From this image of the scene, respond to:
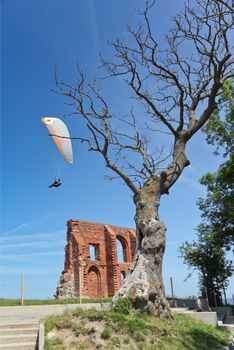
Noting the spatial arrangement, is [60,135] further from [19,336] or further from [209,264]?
[209,264]

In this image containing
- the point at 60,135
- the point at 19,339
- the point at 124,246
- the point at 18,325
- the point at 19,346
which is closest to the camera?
the point at 19,346

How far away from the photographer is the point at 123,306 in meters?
9.23

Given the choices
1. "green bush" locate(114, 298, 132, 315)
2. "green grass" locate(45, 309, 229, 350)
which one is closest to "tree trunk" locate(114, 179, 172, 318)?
"green bush" locate(114, 298, 132, 315)

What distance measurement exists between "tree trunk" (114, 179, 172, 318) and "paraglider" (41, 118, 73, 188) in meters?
3.23

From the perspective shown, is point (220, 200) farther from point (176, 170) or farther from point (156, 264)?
point (156, 264)

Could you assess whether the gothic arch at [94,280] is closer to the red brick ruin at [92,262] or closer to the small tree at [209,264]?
the red brick ruin at [92,262]

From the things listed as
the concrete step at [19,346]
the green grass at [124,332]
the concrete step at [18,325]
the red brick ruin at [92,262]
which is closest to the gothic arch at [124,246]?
the red brick ruin at [92,262]

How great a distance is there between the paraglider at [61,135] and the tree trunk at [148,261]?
3228 mm

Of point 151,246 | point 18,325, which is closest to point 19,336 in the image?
point 18,325

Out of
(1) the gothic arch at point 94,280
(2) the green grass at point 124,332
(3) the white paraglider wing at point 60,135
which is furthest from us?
(1) the gothic arch at point 94,280

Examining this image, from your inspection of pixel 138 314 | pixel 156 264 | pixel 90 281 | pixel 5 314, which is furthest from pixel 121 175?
pixel 90 281

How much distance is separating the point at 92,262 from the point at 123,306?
800 inches

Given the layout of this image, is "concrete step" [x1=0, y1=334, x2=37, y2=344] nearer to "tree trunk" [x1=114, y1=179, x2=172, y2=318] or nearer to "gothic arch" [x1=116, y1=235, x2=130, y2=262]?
"tree trunk" [x1=114, y1=179, x2=172, y2=318]

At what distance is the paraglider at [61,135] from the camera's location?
1308 centimetres
